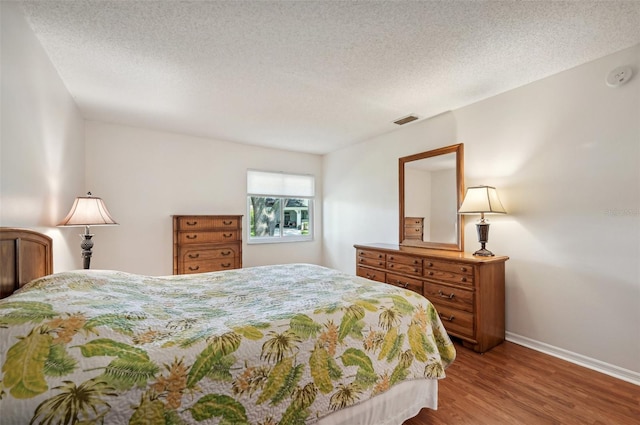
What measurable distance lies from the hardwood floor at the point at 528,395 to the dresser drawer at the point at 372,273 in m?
1.15

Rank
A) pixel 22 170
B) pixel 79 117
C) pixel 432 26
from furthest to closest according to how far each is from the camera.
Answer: pixel 79 117, pixel 432 26, pixel 22 170

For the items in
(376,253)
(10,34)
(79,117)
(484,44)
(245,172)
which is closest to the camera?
(10,34)

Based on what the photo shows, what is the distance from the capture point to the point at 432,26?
183 centimetres

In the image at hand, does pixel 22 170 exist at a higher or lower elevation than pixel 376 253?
higher

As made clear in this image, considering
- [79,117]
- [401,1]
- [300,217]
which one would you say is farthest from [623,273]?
[79,117]

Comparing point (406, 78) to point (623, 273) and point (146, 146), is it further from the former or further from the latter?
point (146, 146)

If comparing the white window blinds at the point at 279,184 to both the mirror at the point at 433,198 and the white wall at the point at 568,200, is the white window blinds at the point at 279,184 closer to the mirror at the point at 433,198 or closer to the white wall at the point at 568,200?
the mirror at the point at 433,198

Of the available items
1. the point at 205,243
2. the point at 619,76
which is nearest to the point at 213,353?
the point at 205,243

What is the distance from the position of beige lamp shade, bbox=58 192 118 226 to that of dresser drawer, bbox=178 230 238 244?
1227 mm

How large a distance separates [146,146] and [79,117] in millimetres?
755

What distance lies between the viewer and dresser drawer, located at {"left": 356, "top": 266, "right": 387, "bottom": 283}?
3346mm

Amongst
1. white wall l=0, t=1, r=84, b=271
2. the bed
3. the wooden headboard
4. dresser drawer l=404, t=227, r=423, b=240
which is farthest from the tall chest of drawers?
dresser drawer l=404, t=227, r=423, b=240

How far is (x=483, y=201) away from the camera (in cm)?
266

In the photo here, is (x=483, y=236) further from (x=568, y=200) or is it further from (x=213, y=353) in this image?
(x=213, y=353)
